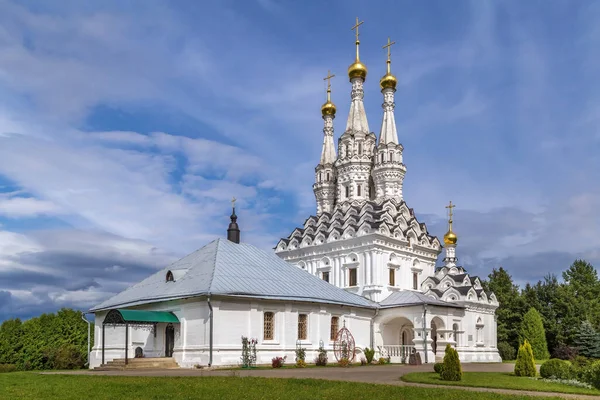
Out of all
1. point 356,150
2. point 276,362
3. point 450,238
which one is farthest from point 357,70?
point 276,362

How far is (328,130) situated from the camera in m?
51.4

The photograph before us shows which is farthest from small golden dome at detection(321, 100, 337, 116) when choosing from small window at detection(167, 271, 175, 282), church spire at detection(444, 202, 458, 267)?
small window at detection(167, 271, 175, 282)

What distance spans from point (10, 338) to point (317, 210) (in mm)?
24902

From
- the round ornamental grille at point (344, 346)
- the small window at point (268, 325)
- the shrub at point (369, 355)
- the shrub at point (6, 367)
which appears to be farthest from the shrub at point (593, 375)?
the shrub at point (6, 367)

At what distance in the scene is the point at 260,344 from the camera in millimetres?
27484

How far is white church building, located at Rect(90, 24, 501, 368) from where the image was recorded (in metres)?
26.7

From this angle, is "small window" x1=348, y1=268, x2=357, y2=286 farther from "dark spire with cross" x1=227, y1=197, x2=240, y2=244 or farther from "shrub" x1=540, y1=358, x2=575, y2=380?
"shrub" x1=540, y1=358, x2=575, y2=380

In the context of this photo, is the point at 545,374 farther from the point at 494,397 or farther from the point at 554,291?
the point at 554,291

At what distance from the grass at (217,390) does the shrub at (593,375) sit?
5.18 m

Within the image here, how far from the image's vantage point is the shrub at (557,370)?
20.1 m

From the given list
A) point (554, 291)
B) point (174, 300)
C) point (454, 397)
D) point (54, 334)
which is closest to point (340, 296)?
point (174, 300)

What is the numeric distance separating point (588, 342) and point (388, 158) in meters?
18.5

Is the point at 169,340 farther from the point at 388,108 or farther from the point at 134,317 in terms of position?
the point at 388,108

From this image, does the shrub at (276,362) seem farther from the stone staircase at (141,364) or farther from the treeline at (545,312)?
the treeline at (545,312)
